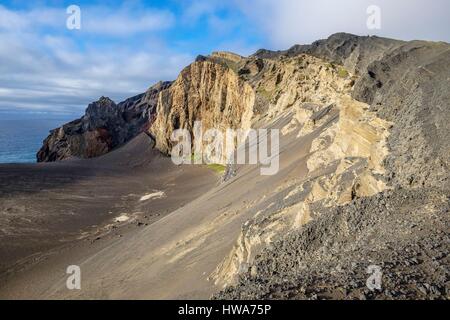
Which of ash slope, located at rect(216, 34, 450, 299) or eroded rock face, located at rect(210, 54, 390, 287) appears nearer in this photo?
ash slope, located at rect(216, 34, 450, 299)

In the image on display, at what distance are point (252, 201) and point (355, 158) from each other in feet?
23.0

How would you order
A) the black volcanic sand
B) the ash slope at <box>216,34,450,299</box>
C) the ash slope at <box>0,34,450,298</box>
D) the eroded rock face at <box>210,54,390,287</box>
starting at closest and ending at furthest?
the ash slope at <box>216,34,450,299</box>, the ash slope at <box>0,34,450,298</box>, the eroded rock face at <box>210,54,390,287</box>, the black volcanic sand

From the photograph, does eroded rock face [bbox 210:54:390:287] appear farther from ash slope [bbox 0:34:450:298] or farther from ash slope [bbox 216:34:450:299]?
ash slope [bbox 216:34:450:299]

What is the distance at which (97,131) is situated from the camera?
303 ft

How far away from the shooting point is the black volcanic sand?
34125 mm

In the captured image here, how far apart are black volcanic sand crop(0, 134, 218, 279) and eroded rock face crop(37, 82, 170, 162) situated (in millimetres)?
9193

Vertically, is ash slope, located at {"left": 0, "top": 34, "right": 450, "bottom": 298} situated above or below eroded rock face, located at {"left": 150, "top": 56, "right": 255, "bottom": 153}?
below

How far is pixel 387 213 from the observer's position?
445 inches

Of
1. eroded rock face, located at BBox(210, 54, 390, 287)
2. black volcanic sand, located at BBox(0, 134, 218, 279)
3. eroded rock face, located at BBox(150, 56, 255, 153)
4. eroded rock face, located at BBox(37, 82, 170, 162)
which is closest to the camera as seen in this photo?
eroded rock face, located at BBox(210, 54, 390, 287)

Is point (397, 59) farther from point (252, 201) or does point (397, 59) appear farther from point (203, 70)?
point (203, 70)

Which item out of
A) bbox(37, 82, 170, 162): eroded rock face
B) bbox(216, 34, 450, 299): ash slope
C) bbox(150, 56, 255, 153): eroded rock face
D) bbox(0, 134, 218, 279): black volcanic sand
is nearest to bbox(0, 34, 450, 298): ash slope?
bbox(216, 34, 450, 299): ash slope

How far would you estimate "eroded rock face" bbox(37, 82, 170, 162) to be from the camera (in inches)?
3593

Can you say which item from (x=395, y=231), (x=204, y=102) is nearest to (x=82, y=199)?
(x=204, y=102)

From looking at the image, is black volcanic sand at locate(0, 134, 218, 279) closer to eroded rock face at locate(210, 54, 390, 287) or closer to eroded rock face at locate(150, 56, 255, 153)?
eroded rock face at locate(150, 56, 255, 153)
